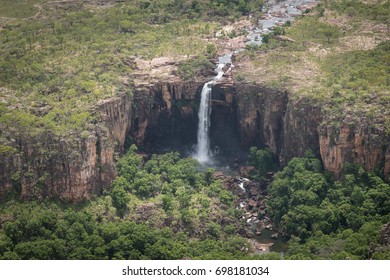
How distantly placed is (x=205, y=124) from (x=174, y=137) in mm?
3196

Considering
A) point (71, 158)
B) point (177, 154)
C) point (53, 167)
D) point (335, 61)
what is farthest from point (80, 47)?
point (335, 61)

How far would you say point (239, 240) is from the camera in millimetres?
75875

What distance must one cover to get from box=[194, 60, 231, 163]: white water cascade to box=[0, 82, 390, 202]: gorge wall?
0.53 m

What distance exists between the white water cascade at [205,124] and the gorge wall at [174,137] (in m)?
0.53

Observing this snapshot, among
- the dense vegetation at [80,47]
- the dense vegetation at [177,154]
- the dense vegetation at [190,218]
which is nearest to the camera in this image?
the dense vegetation at [190,218]

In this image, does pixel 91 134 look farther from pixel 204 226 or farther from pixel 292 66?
pixel 292 66

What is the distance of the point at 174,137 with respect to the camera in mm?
91312

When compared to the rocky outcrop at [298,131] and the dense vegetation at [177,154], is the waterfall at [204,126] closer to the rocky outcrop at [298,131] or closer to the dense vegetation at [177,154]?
the rocky outcrop at [298,131]

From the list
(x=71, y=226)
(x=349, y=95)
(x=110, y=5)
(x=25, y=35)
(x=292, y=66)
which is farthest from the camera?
(x=110, y=5)

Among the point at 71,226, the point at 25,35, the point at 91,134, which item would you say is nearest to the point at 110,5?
the point at 25,35

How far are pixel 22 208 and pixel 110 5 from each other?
35.0 meters

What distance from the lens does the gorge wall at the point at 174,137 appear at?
7800cm

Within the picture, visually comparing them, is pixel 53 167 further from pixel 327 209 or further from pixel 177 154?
pixel 327 209

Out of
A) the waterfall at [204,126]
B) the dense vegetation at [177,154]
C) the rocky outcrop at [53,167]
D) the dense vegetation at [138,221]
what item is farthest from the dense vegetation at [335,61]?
the rocky outcrop at [53,167]
